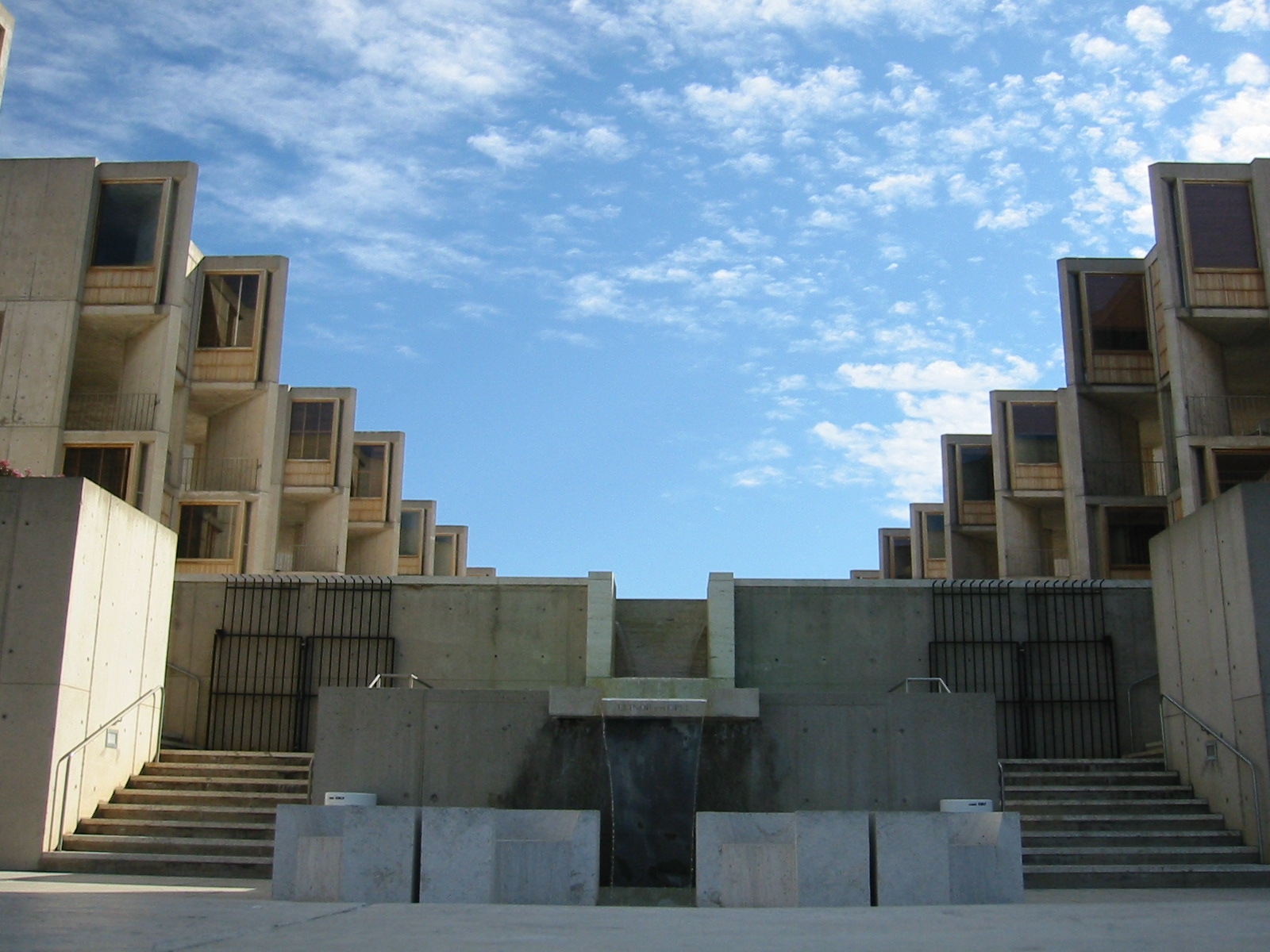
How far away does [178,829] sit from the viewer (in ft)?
48.9

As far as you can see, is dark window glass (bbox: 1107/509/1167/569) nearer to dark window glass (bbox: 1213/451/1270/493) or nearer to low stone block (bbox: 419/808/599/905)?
dark window glass (bbox: 1213/451/1270/493)

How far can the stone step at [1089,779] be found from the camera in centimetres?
1638

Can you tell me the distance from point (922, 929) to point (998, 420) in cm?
3385

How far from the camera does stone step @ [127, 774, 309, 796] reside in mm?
16312

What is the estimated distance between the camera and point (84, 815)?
15.1 m

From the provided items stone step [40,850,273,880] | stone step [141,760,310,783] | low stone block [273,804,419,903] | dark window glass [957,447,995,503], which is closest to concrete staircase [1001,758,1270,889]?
low stone block [273,804,419,903]

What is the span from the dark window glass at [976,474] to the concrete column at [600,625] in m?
25.9

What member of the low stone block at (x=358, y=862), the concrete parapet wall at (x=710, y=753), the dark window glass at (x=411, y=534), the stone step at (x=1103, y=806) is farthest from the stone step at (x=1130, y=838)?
the dark window glass at (x=411, y=534)

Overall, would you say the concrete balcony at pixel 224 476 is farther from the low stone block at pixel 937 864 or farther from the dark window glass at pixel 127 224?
the low stone block at pixel 937 864

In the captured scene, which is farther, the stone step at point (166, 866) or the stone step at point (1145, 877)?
the stone step at point (166, 866)

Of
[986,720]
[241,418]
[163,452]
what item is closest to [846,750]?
[986,720]

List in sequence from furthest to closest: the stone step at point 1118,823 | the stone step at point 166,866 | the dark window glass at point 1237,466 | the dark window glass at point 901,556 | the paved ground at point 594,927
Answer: the dark window glass at point 901,556
the dark window glass at point 1237,466
the stone step at point 1118,823
the stone step at point 166,866
the paved ground at point 594,927

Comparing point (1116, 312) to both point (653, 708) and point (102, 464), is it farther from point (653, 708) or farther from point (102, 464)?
point (102, 464)

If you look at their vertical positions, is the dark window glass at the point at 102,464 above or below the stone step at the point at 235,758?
above
